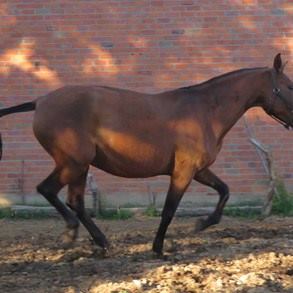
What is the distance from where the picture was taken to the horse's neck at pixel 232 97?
7.65m

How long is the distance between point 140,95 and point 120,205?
11.0ft

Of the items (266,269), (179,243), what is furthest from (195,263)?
(179,243)

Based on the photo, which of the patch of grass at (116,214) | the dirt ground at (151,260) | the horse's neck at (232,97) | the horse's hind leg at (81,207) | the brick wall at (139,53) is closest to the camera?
the dirt ground at (151,260)

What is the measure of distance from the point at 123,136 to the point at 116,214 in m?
3.24

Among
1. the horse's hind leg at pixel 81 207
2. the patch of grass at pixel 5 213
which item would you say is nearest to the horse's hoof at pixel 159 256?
the horse's hind leg at pixel 81 207

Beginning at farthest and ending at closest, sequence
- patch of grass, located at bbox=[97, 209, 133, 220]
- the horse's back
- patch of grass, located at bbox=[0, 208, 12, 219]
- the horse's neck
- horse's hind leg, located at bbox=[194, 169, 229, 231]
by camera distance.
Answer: patch of grass, located at bbox=[0, 208, 12, 219]
patch of grass, located at bbox=[97, 209, 133, 220]
horse's hind leg, located at bbox=[194, 169, 229, 231]
the horse's neck
the horse's back

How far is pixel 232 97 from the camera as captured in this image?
7.71 m

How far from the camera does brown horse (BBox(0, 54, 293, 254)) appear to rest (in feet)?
23.5

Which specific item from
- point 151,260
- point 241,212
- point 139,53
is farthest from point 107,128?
point 241,212

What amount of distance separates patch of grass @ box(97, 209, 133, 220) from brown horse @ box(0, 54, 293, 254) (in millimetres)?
2623

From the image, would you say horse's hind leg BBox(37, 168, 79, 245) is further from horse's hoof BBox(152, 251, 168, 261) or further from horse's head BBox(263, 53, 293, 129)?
horse's head BBox(263, 53, 293, 129)

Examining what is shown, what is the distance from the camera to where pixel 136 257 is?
7270 millimetres

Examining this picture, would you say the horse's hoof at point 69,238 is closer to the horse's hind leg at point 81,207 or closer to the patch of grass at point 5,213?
the horse's hind leg at point 81,207

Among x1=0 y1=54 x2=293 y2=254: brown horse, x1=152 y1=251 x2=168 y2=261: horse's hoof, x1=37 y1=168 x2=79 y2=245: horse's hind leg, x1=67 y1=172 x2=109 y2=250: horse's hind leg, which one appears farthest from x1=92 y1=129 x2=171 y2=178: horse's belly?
x1=152 y1=251 x2=168 y2=261: horse's hoof
